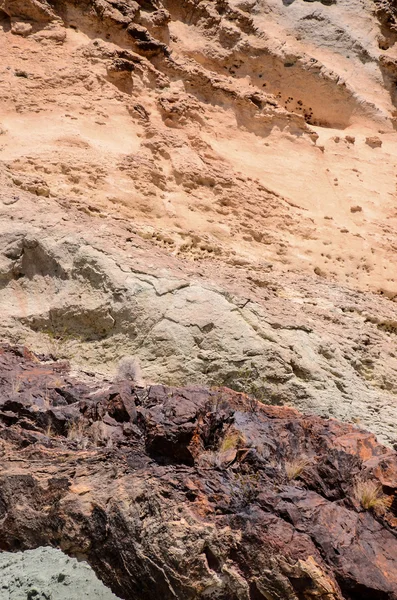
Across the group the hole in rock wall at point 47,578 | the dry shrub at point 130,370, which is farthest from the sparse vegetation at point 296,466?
the dry shrub at point 130,370

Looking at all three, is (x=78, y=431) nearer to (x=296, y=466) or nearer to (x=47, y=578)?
(x=47, y=578)

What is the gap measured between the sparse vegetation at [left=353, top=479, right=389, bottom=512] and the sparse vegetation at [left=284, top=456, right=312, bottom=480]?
0.33m

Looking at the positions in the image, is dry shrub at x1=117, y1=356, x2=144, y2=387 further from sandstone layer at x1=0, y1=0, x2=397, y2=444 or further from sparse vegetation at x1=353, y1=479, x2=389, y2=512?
sparse vegetation at x1=353, y1=479, x2=389, y2=512

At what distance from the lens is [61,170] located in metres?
8.25

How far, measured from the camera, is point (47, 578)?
3.44 m

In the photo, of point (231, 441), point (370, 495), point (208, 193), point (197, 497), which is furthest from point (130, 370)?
point (208, 193)

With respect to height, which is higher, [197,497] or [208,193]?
[197,497]

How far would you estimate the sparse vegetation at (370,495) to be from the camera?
376 cm

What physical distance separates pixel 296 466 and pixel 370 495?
0.47 metres

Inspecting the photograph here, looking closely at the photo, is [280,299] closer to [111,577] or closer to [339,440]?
[339,440]

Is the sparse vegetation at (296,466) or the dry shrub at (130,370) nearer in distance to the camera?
the sparse vegetation at (296,466)

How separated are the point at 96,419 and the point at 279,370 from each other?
243 cm

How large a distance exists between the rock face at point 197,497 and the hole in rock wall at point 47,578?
70 millimetres

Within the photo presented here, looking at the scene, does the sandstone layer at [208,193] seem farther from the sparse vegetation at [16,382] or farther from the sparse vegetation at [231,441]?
the sparse vegetation at [231,441]
